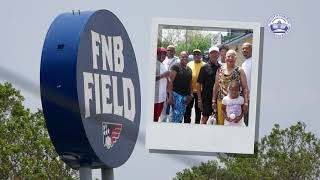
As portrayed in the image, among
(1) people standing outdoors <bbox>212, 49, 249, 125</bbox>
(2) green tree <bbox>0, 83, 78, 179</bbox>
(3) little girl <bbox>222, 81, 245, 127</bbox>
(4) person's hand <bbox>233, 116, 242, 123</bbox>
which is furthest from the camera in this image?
(2) green tree <bbox>0, 83, 78, 179</bbox>

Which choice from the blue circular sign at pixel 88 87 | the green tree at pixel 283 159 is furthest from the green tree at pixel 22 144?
the blue circular sign at pixel 88 87

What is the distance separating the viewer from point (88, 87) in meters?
9.85

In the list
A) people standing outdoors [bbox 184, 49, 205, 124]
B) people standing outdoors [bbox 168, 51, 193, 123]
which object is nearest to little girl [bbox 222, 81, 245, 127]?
people standing outdoors [bbox 184, 49, 205, 124]

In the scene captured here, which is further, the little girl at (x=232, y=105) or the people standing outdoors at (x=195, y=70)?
the little girl at (x=232, y=105)

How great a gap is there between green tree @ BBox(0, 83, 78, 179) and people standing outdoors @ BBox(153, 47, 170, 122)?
6308mm

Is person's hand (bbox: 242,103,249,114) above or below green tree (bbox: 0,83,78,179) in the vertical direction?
above

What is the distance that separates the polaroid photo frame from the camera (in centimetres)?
2664

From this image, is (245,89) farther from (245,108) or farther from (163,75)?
(163,75)

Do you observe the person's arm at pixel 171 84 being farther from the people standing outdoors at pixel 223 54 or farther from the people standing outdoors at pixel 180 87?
the people standing outdoors at pixel 223 54

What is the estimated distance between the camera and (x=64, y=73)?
9.76 meters

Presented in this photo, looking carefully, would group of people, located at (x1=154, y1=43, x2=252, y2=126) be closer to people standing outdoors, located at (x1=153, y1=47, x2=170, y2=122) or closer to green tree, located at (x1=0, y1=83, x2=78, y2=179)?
people standing outdoors, located at (x1=153, y1=47, x2=170, y2=122)

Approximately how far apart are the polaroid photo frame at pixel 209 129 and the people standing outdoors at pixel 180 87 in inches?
15.1

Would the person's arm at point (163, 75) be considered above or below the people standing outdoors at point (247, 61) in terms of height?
below

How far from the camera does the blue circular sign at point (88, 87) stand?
976 cm
